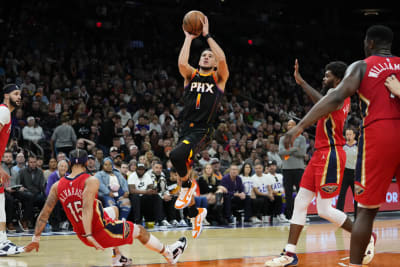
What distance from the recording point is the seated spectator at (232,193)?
484 inches

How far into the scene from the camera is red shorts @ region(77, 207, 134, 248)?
18.7 feet

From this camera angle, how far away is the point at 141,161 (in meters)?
12.2

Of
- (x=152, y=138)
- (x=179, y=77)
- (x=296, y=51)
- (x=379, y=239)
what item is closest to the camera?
(x=379, y=239)

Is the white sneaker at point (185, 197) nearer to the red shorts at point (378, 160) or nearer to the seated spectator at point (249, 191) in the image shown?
the red shorts at point (378, 160)

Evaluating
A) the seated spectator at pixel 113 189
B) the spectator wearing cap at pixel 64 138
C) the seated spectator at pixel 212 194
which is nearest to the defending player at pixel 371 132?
the seated spectator at pixel 113 189

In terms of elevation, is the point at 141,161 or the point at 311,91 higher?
the point at 311,91

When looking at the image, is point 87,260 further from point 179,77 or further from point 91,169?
point 179,77

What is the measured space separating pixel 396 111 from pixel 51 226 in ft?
27.1

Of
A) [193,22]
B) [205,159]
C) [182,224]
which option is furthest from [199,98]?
[205,159]

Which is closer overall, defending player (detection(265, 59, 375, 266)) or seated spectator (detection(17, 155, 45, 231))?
defending player (detection(265, 59, 375, 266))

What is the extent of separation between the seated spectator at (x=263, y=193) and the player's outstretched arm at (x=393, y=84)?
8.59 m

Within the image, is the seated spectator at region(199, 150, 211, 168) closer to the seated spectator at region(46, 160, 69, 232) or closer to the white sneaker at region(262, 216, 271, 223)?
the white sneaker at region(262, 216, 271, 223)

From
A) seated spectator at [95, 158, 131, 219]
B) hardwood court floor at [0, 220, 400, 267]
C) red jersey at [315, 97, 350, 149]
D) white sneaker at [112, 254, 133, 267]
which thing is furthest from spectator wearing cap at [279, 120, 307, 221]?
white sneaker at [112, 254, 133, 267]

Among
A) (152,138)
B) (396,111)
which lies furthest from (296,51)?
(396,111)
